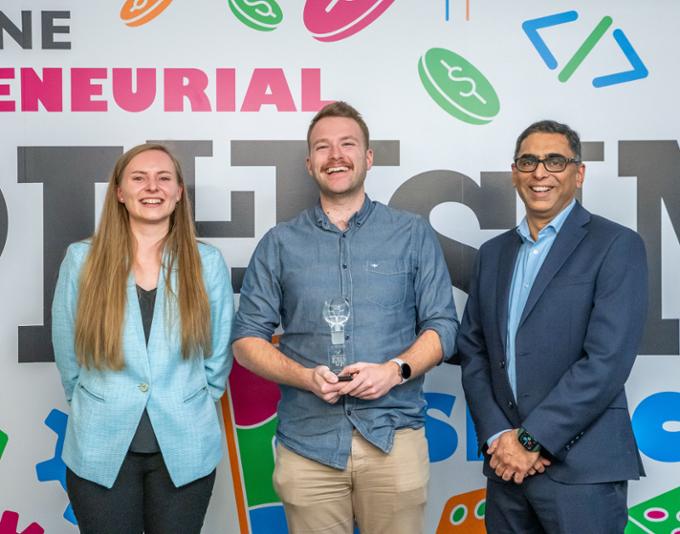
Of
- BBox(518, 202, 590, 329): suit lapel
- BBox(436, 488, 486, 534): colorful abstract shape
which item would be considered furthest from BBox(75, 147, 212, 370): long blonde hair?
BBox(436, 488, 486, 534): colorful abstract shape

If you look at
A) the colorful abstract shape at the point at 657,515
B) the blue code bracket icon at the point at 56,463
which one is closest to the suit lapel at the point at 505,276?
the colorful abstract shape at the point at 657,515

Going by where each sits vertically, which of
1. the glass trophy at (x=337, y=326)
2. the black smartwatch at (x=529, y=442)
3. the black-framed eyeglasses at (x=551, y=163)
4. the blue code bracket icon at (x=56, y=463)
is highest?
the black-framed eyeglasses at (x=551, y=163)

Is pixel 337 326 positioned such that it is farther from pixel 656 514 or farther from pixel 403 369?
pixel 656 514

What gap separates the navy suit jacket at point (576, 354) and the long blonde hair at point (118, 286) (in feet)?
2.92

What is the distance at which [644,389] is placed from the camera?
120 inches

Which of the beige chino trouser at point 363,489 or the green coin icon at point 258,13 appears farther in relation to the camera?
the green coin icon at point 258,13

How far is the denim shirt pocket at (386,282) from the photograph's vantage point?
2.28 meters

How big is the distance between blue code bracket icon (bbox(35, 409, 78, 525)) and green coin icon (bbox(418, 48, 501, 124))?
6.74 ft

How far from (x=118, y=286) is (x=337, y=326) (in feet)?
2.20

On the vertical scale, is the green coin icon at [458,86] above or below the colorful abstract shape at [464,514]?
above

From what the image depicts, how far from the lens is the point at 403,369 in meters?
2.16

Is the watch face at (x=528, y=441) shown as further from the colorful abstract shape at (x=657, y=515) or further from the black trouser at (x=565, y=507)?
the colorful abstract shape at (x=657, y=515)

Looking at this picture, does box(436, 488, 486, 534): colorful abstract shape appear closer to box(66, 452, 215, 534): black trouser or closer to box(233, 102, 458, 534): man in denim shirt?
box(233, 102, 458, 534): man in denim shirt

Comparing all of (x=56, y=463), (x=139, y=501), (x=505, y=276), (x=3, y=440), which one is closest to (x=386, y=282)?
(x=505, y=276)
